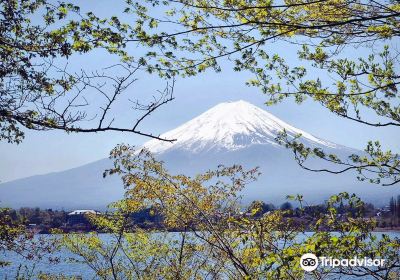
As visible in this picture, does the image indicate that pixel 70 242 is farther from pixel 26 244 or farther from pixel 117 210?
pixel 26 244

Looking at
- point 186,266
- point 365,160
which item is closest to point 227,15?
point 365,160

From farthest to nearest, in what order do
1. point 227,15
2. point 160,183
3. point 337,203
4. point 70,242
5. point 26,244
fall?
point 70,242 < point 160,183 < point 26,244 < point 227,15 < point 337,203

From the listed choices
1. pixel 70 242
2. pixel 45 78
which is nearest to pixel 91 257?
pixel 70 242

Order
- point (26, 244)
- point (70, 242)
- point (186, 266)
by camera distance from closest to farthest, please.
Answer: point (26, 244) → point (186, 266) → point (70, 242)

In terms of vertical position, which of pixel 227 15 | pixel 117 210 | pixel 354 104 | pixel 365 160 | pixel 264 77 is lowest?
pixel 117 210

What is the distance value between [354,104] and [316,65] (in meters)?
0.71

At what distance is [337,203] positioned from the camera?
13.9ft

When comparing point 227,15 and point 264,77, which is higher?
point 227,15

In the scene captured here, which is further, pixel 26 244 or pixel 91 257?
pixel 91 257

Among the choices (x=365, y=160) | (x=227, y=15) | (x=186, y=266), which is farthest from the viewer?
(x=186, y=266)

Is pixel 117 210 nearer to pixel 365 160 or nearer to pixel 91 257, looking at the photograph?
pixel 91 257

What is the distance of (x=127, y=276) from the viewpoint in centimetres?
1320

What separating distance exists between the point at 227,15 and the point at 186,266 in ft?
28.7

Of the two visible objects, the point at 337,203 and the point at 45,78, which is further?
the point at 45,78
